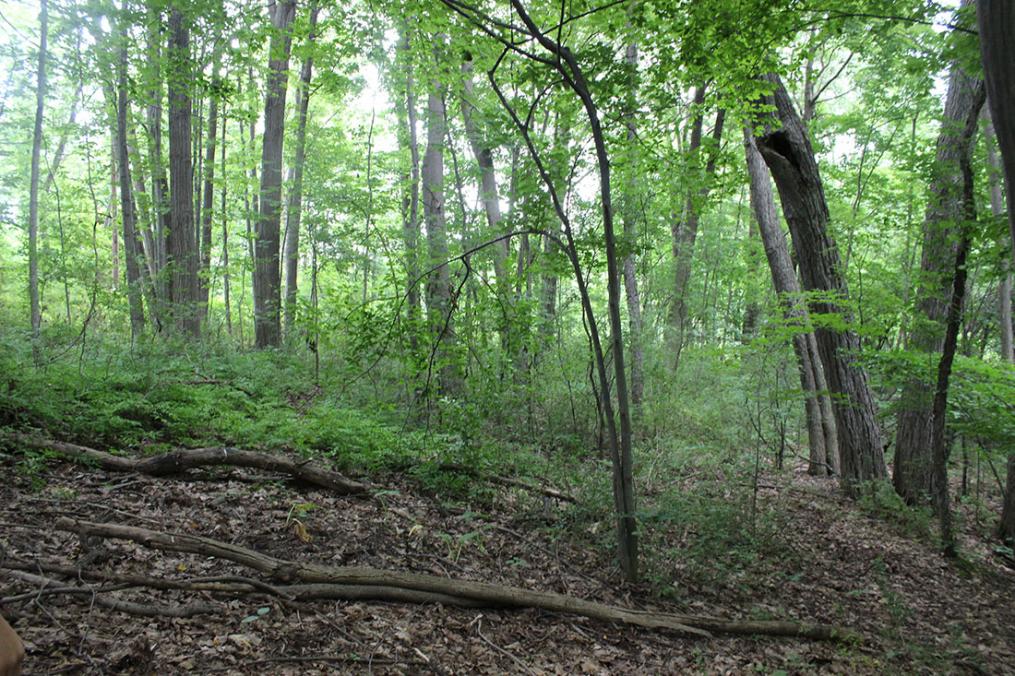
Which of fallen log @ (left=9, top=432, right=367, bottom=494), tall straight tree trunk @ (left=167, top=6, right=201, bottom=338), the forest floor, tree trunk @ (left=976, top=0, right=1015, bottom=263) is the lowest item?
the forest floor

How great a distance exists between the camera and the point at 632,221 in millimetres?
7434

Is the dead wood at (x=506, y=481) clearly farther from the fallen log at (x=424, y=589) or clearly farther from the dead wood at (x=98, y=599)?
the dead wood at (x=98, y=599)

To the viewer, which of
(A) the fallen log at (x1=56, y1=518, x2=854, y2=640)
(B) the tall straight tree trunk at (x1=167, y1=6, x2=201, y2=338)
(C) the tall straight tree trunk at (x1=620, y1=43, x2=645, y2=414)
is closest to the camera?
(A) the fallen log at (x1=56, y1=518, x2=854, y2=640)

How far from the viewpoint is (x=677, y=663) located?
3598 mm

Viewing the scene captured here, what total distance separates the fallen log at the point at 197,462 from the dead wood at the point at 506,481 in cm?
89

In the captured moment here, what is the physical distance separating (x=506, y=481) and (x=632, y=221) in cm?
362

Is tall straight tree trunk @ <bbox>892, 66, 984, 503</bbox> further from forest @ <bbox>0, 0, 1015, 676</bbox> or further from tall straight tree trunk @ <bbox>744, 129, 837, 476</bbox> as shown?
tall straight tree trunk @ <bbox>744, 129, 837, 476</bbox>

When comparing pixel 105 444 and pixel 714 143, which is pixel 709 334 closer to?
pixel 714 143

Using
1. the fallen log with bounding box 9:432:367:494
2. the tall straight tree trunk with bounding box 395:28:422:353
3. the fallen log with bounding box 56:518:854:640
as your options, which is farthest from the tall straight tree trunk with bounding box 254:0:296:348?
the fallen log with bounding box 56:518:854:640

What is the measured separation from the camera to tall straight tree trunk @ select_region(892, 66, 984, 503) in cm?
539

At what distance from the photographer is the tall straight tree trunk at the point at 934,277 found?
17.7 ft

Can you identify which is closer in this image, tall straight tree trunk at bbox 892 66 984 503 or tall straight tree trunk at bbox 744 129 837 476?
tall straight tree trunk at bbox 892 66 984 503

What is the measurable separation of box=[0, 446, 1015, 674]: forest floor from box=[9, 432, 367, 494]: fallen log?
10 cm

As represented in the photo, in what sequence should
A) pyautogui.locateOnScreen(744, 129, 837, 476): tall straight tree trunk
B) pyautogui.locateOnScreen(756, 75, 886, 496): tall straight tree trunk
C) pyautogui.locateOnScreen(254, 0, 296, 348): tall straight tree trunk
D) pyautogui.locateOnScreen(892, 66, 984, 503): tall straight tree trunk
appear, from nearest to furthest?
1. pyautogui.locateOnScreen(892, 66, 984, 503): tall straight tree trunk
2. pyautogui.locateOnScreen(756, 75, 886, 496): tall straight tree trunk
3. pyautogui.locateOnScreen(744, 129, 837, 476): tall straight tree trunk
4. pyautogui.locateOnScreen(254, 0, 296, 348): tall straight tree trunk
